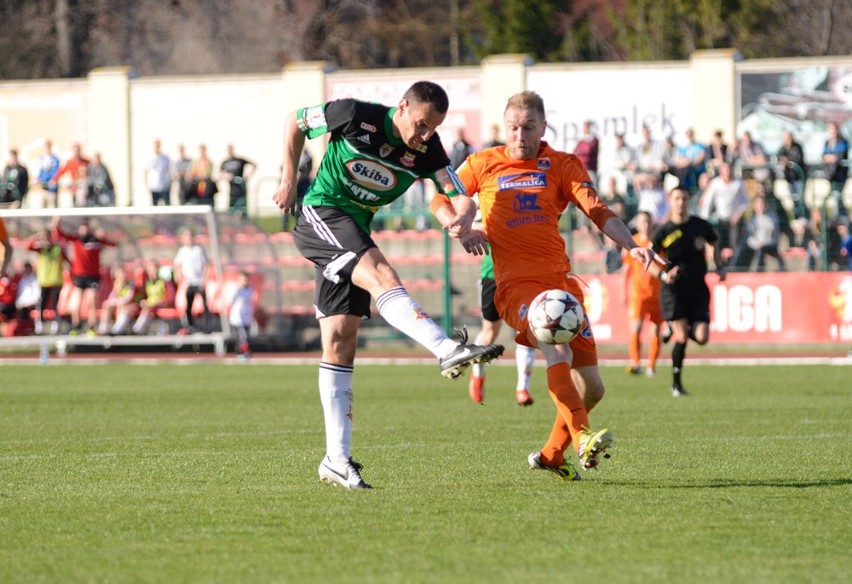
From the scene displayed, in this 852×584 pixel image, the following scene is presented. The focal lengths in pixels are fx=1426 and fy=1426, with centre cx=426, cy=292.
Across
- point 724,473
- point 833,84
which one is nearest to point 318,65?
point 833,84

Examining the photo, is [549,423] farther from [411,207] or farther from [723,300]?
[411,207]

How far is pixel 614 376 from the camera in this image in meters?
17.4

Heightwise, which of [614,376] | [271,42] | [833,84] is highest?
[271,42]

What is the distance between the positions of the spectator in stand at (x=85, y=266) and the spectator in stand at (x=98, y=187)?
4594mm

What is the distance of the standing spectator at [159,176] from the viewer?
2978cm

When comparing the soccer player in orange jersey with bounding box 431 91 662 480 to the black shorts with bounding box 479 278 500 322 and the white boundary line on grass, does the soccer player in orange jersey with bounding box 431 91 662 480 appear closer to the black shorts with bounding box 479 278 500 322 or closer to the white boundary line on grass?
the black shorts with bounding box 479 278 500 322

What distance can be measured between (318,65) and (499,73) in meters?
4.47

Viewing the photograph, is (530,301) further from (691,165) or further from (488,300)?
(691,165)

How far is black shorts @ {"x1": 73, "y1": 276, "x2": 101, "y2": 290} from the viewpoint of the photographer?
24.3 m

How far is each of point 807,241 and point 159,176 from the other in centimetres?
1374

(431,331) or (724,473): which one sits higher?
(431,331)

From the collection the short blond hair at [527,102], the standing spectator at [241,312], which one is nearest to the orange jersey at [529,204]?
the short blond hair at [527,102]

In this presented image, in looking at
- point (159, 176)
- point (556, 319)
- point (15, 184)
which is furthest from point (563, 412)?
point (15, 184)

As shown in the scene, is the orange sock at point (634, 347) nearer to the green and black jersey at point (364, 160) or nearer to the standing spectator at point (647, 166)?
the standing spectator at point (647, 166)
